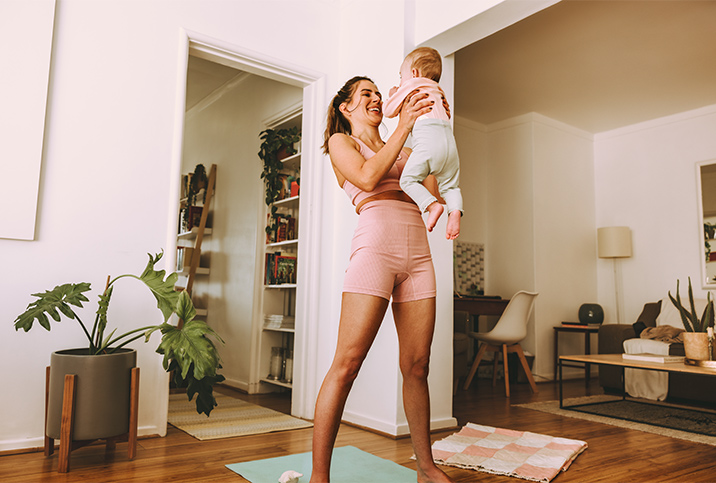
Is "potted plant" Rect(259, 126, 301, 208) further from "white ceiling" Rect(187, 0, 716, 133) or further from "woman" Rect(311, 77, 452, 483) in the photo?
"woman" Rect(311, 77, 452, 483)

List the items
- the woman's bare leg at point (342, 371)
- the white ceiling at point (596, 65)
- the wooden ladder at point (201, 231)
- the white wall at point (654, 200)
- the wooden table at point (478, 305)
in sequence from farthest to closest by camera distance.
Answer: the white wall at point (654, 200), the wooden table at point (478, 305), the wooden ladder at point (201, 231), the white ceiling at point (596, 65), the woman's bare leg at point (342, 371)

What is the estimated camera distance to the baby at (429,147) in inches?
54.0

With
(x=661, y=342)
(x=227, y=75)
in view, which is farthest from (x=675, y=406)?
(x=227, y=75)

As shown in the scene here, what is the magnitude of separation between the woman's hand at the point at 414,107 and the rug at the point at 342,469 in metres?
1.34

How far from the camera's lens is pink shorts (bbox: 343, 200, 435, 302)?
5.23 feet

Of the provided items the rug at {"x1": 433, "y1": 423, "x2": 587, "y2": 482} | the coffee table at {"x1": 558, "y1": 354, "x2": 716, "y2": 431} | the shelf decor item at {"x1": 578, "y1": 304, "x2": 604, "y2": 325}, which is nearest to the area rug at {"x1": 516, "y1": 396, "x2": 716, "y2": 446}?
the coffee table at {"x1": 558, "y1": 354, "x2": 716, "y2": 431}

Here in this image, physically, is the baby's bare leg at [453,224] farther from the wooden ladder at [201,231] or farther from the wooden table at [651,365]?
the wooden ladder at [201,231]

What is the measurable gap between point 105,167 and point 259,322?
1915mm

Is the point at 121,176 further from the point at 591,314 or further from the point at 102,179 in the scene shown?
the point at 591,314

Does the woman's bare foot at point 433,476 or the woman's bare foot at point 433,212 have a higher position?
the woman's bare foot at point 433,212

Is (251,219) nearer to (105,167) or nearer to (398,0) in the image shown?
(105,167)

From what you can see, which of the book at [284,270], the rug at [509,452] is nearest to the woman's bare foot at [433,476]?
the rug at [509,452]

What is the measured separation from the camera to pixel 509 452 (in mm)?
2420

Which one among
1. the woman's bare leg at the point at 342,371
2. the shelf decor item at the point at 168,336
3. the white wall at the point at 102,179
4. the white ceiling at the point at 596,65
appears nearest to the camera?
the woman's bare leg at the point at 342,371
